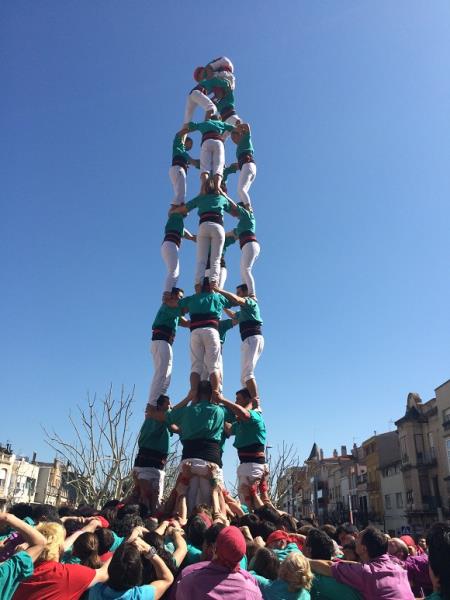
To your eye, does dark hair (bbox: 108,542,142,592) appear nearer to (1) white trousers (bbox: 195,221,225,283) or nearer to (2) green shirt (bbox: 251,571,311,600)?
(2) green shirt (bbox: 251,571,311,600)

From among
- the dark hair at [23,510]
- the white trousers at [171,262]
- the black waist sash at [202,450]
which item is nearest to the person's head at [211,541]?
the dark hair at [23,510]

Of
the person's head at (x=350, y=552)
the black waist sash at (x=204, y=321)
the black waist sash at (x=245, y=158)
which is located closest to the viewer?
the person's head at (x=350, y=552)

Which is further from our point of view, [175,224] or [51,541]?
[175,224]

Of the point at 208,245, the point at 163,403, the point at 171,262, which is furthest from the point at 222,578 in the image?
the point at 171,262

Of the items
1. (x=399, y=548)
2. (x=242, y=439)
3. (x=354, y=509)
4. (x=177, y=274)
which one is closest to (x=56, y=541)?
(x=399, y=548)

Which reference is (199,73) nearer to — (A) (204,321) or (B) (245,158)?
(B) (245,158)

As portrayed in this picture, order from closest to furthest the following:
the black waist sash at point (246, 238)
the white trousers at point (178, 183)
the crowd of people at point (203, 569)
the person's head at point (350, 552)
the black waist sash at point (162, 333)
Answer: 1. the crowd of people at point (203, 569)
2. the person's head at point (350, 552)
3. the black waist sash at point (162, 333)
4. the black waist sash at point (246, 238)
5. the white trousers at point (178, 183)

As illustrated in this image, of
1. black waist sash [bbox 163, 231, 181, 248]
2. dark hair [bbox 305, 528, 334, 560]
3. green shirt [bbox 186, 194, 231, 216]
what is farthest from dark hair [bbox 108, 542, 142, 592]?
black waist sash [bbox 163, 231, 181, 248]

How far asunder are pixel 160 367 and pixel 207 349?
4.60 feet

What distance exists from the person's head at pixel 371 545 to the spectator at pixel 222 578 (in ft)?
2.95

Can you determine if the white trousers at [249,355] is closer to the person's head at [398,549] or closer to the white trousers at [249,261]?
the white trousers at [249,261]

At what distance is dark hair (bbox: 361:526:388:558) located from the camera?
340cm

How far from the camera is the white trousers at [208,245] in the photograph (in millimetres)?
10211

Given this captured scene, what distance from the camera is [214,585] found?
2857 millimetres
